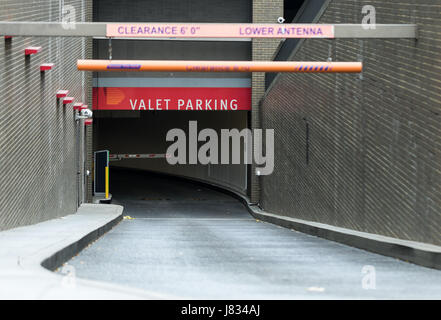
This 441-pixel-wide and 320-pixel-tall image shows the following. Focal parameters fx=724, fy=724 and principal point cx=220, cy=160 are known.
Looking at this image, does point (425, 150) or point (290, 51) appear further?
point (290, 51)

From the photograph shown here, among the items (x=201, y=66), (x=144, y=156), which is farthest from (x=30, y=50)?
(x=144, y=156)

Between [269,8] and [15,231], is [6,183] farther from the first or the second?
[269,8]

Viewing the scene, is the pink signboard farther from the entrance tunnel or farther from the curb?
the curb

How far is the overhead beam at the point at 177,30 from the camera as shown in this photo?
12211 millimetres

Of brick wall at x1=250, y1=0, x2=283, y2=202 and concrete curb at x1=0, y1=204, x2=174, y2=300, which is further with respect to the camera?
brick wall at x1=250, y1=0, x2=283, y2=202

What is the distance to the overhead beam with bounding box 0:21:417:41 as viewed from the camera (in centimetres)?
1221

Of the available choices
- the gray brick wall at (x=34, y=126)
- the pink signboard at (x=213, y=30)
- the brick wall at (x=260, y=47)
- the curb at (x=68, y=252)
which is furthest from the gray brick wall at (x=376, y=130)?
the brick wall at (x=260, y=47)

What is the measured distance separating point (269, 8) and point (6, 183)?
67.8 feet

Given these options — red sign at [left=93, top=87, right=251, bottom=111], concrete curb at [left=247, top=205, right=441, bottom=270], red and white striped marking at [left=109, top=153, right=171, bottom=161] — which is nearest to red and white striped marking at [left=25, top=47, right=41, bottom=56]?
concrete curb at [left=247, top=205, right=441, bottom=270]

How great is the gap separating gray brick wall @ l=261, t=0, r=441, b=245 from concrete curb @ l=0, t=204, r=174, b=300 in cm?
539

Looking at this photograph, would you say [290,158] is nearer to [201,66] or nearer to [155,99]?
[201,66]
